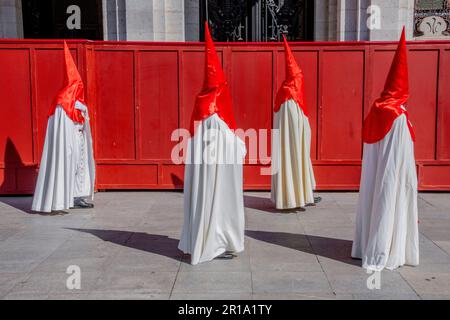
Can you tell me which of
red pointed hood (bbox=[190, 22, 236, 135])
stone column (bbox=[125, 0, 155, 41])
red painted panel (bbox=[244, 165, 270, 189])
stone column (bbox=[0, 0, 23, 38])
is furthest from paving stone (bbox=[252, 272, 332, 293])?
stone column (bbox=[0, 0, 23, 38])

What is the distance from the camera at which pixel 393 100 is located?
18.2ft

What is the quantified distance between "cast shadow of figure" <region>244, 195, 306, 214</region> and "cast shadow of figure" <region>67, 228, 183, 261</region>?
233 cm

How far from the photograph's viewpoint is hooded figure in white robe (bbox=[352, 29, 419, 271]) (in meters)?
5.45

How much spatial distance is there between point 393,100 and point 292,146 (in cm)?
301

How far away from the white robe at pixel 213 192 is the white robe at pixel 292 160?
2.63 m

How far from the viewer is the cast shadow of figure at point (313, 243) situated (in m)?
6.11

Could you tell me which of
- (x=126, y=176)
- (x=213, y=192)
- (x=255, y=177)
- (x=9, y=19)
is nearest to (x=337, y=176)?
(x=255, y=177)

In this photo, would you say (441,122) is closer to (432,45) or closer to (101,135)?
(432,45)

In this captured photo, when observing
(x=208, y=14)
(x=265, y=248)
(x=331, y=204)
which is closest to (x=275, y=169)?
(x=331, y=204)

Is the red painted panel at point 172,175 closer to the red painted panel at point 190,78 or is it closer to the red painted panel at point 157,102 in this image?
the red painted panel at point 157,102

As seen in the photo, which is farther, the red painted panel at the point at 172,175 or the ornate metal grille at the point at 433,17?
the ornate metal grille at the point at 433,17

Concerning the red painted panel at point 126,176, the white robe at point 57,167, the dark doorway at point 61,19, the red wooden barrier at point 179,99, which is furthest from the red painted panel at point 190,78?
the dark doorway at point 61,19

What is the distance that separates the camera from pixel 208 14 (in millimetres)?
12945

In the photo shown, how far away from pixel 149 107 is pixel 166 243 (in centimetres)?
411
